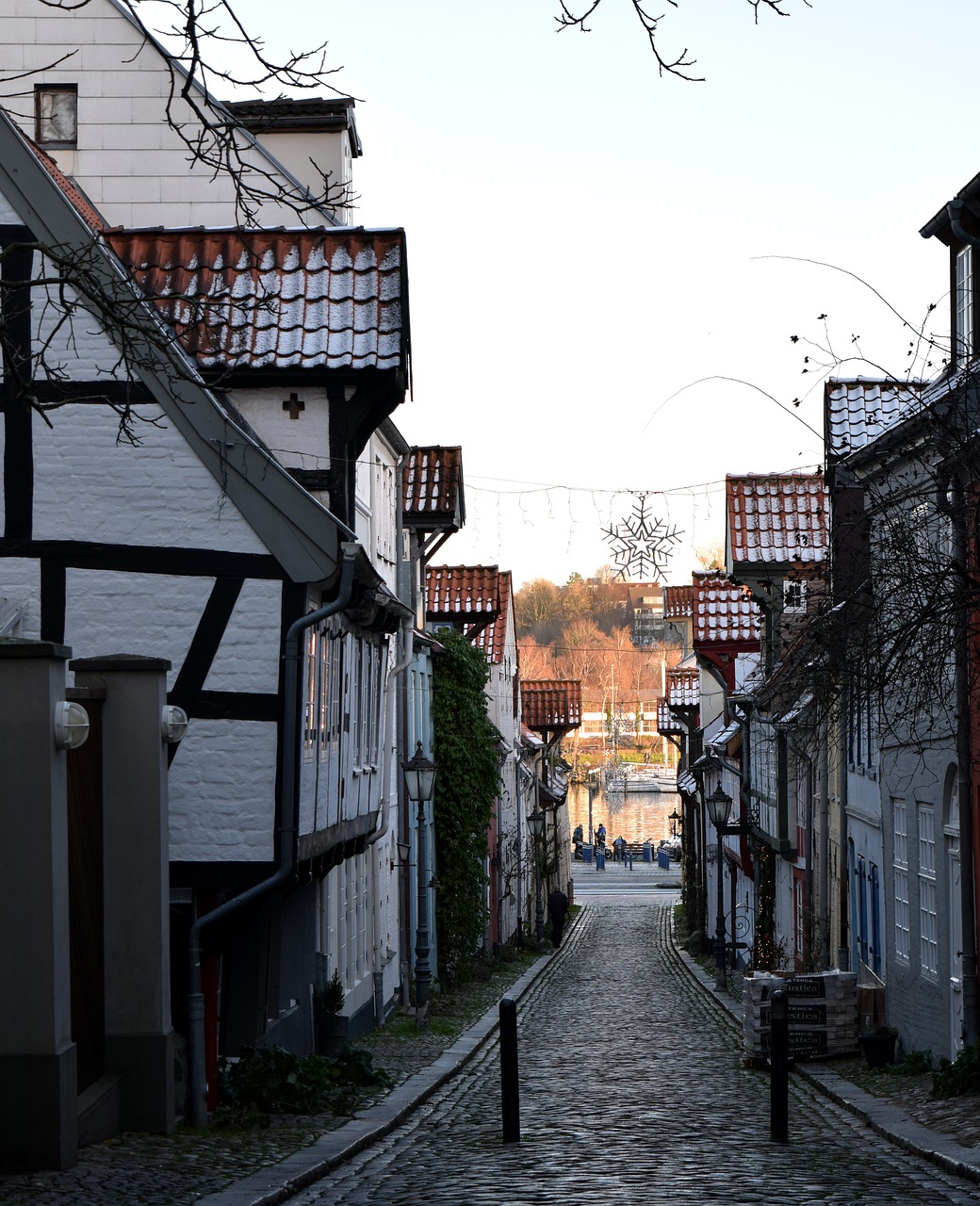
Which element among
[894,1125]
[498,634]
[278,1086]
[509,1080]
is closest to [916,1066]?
[894,1125]

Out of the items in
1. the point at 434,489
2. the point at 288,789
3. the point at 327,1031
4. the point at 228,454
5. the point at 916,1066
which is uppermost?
the point at 434,489

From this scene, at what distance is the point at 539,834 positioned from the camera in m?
51.1

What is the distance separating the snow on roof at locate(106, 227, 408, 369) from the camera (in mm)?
16578

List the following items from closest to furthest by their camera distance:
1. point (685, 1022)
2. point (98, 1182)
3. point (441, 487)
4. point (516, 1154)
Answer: point (98, 1182)
point (516, 1154)
point (685, 1022)
point (441, 487)

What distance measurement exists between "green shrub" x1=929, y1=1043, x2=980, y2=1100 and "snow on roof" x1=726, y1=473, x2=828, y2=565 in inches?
630

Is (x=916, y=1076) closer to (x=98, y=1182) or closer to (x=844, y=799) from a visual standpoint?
(x=844, y=799)

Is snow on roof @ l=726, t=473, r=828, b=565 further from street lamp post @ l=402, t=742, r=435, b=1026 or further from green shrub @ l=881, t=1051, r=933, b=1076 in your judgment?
green shrub @ l=881, t=1051, r=933, b=1076

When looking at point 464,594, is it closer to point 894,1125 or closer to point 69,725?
point 894,1125

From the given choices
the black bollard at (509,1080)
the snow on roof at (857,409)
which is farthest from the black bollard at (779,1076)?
the snow on roof at (857,409)

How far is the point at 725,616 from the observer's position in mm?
39438

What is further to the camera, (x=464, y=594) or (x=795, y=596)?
(x=464, y=594)

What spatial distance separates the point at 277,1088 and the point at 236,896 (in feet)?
5.60

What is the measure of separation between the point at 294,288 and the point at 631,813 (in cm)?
9377

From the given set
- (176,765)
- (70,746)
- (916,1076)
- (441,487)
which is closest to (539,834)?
(441,487)
